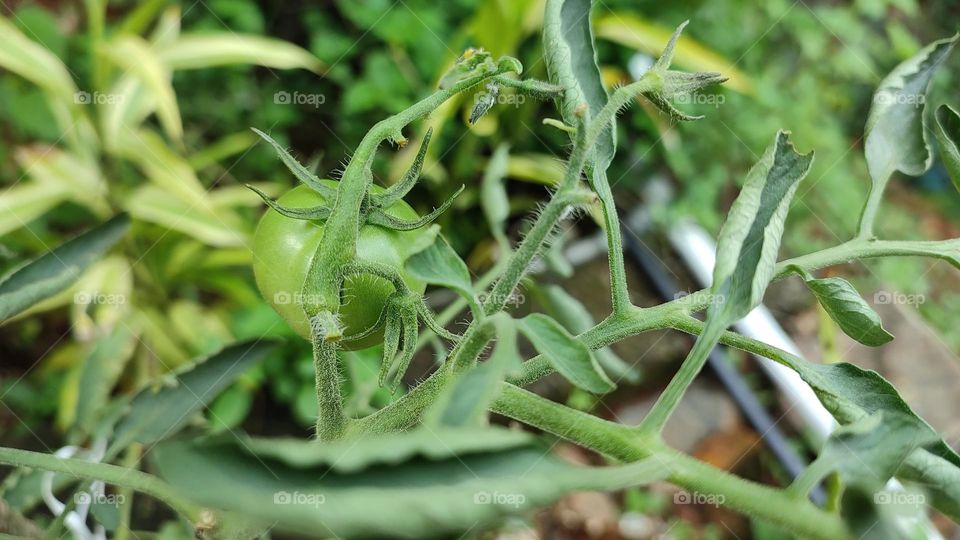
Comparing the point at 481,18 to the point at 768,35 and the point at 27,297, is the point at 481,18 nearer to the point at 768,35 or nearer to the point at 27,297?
the point at 768,35

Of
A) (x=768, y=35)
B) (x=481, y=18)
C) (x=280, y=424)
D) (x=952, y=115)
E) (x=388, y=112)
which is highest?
(x=768, y=35)

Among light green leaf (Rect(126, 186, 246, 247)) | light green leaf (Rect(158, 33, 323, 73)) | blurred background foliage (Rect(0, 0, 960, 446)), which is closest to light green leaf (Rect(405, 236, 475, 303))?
blurred background foliage (Rect(0, 0, 960, 446))

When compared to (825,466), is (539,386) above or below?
below

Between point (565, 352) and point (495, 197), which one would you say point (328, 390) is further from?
point (495, 197)

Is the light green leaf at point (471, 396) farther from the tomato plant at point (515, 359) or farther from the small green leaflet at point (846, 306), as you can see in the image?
the small green leaflet at point (846, 306)

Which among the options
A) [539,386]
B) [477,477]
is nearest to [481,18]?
[539,386]

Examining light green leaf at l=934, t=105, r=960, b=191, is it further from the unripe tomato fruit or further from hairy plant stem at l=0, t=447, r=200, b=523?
hairy plant stem at l=0, t=447, r=200, b=523
